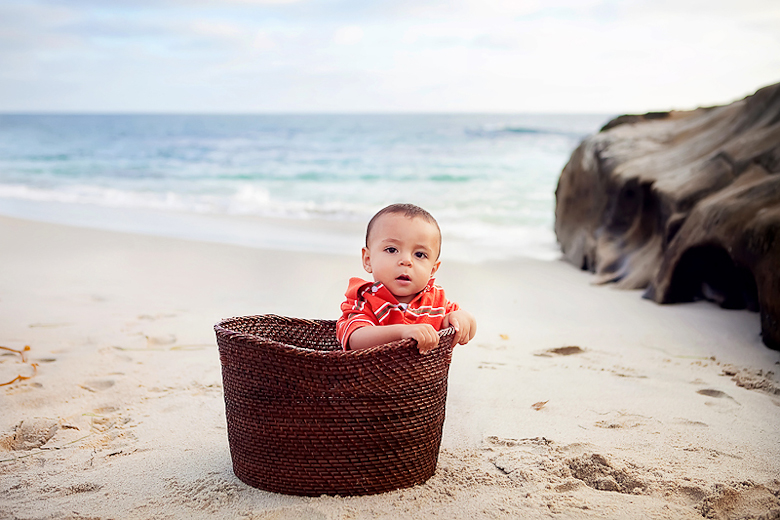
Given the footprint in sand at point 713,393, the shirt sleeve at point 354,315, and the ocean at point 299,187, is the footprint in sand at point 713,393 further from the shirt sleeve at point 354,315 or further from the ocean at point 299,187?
the ocean at point 299,187

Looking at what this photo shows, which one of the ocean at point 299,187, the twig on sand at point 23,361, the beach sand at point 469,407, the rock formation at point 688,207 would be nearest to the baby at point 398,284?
the beach sand at point 469,407

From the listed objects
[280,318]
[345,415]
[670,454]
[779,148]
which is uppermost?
[779,148]

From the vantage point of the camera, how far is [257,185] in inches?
612

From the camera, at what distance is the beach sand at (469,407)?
2225 mm

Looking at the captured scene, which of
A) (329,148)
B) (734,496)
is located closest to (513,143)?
(329,148)

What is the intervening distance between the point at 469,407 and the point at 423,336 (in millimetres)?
1124

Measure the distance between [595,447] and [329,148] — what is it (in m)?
23.8

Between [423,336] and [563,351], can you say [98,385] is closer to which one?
[423,336]

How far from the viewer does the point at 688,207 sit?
195 inches

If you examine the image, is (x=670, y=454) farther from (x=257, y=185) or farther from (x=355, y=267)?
(x=257, y=185)

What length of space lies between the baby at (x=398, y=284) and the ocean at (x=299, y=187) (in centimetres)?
463

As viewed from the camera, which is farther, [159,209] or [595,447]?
[159,209]

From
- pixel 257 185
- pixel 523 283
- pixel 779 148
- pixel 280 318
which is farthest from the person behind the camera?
pixel 257 185

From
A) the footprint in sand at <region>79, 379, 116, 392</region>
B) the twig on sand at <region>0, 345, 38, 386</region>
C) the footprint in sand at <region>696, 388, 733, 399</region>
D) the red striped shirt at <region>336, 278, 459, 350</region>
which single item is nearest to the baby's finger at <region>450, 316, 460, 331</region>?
the red striped shirt at <region>336, 278, 459, 350</region>
